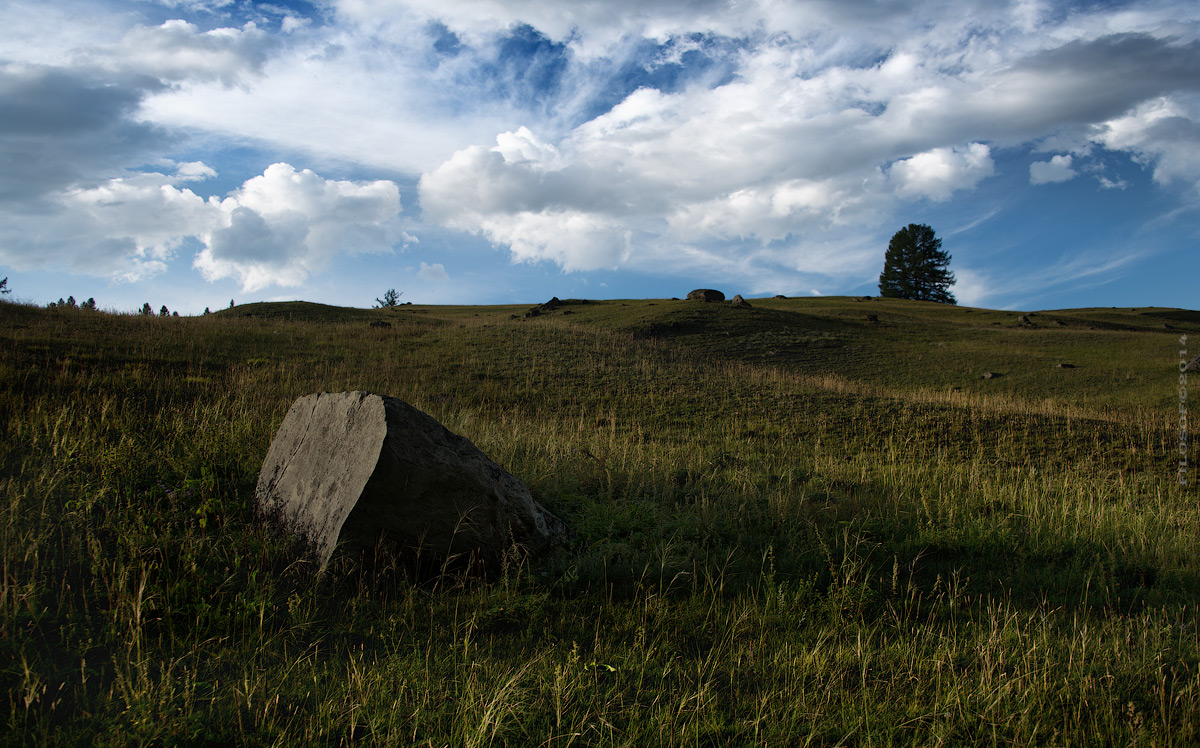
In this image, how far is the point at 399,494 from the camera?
4691 mm

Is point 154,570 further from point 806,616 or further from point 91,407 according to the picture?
point 91,407

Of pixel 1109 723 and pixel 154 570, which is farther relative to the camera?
pixel 154 570

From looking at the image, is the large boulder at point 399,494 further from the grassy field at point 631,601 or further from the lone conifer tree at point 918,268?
the lone conifer tree at point 918,268

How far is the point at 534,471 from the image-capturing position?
24.5 feet

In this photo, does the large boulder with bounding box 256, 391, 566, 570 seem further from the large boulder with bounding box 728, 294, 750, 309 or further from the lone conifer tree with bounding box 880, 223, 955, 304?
the lone conifer tree with bounding box 880, 223, 955, 304

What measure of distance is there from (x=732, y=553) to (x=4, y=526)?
5885mm

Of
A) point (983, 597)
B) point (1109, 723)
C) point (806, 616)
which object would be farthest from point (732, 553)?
point (1109, 723)

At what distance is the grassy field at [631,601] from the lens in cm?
299

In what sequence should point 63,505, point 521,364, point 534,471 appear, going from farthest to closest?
point 521,364, point 534,471, point 63,505

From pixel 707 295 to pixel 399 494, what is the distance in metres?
42.2

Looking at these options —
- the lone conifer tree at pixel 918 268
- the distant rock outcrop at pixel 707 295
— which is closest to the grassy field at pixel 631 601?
the distant rock outcrop at pixel 707 295

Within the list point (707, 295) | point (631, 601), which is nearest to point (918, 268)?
point (707, 295)

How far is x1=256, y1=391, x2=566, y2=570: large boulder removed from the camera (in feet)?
15.2

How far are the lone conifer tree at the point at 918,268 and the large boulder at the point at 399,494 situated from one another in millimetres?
82814
